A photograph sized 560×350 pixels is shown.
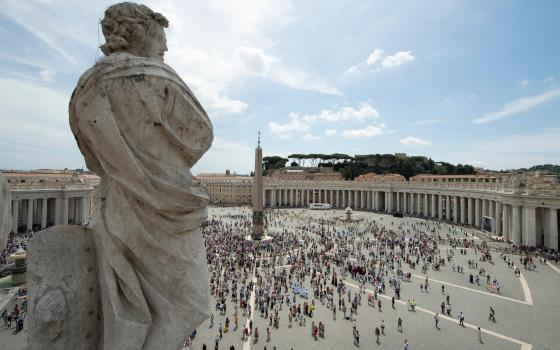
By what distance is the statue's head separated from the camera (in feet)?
9.59

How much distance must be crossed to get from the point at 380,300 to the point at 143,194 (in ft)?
57.7

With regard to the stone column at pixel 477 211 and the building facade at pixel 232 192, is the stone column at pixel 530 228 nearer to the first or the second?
the stone column at pixel 477 211

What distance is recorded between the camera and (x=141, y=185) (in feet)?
8.79

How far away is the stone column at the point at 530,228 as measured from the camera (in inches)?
1235

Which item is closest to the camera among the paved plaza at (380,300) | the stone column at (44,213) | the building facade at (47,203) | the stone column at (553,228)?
the paved plaza at (380,300)

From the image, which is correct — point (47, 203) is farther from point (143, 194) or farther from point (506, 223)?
point (506, 223)

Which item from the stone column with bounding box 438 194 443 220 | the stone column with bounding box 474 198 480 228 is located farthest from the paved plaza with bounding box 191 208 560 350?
the stone column with bounding box 438 194 443 220

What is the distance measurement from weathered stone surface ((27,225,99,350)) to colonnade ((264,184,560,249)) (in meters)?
38.9

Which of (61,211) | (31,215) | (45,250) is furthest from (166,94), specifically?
(61,211)

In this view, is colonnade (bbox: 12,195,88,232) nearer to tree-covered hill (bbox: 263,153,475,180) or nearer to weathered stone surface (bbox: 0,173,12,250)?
weathered stone surface (bbox: 0,173,12,250)

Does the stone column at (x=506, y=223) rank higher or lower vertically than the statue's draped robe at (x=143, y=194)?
lower

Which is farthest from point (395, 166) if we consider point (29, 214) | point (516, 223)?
point (29, 214)

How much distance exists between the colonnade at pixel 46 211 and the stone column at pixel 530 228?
162ft

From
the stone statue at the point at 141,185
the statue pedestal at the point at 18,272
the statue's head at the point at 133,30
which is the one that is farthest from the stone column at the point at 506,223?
the statue pedestal at the point at 18,272
